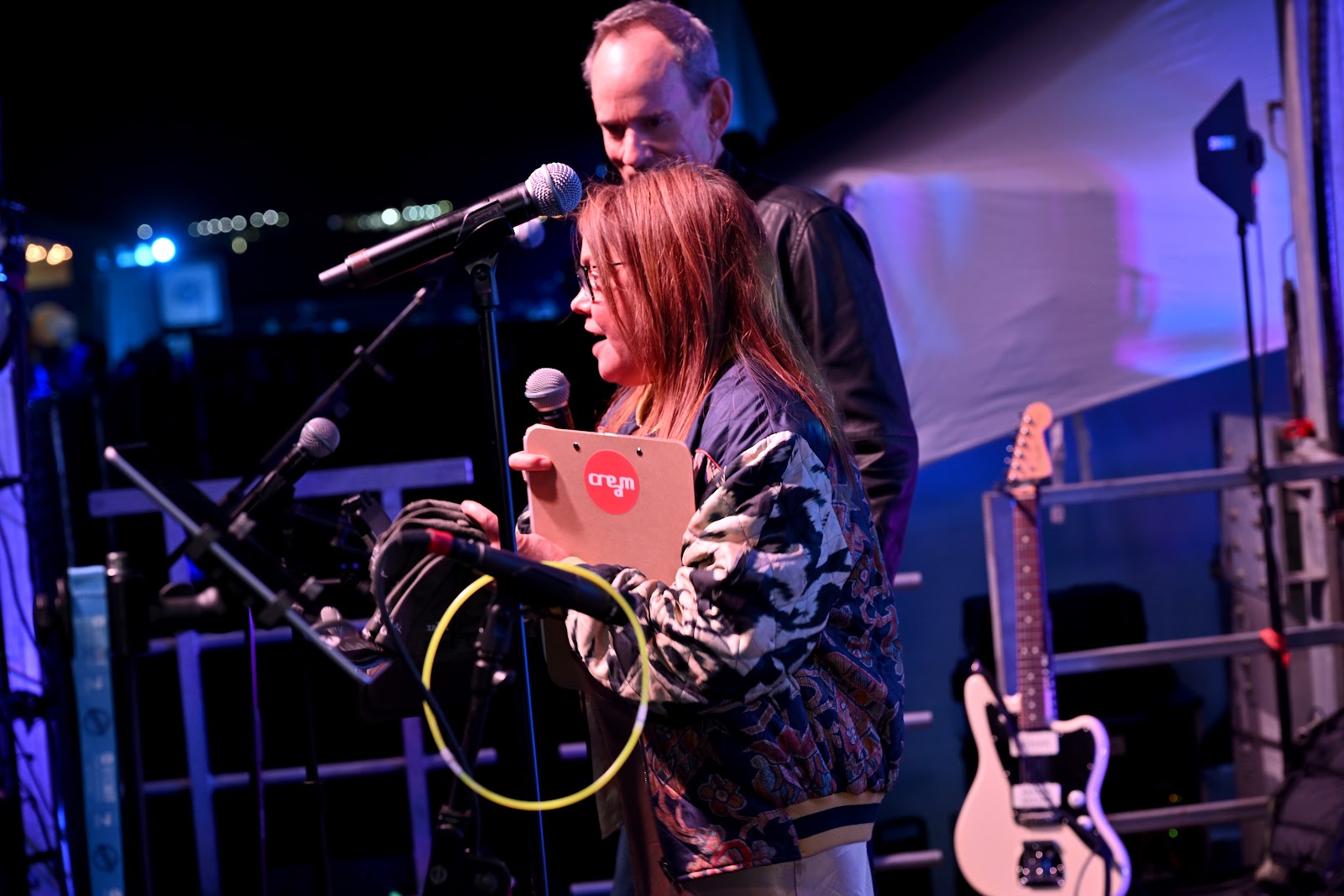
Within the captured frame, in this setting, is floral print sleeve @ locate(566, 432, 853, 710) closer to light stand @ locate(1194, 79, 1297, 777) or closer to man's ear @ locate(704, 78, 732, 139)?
man's ear @ locate(704, 78, 732, 139)

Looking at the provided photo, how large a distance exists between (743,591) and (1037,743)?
90.5 inches

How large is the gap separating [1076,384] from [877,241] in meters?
0.70

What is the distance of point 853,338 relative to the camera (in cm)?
223

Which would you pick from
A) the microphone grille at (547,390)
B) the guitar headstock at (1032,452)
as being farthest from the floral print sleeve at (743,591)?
the guitar headstock at (1032,452)

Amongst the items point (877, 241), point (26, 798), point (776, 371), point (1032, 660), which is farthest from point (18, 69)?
point (776, 371)

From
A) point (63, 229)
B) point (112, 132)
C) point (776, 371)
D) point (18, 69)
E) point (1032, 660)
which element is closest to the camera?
point (776, 371)

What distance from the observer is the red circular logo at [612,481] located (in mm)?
1416

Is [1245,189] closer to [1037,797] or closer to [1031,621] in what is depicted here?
[1031,621]

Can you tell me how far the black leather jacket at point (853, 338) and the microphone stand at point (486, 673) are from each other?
34.8 inches

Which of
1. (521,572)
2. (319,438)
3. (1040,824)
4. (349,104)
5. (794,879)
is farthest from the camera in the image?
(349,104)

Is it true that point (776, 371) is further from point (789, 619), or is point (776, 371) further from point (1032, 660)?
point (1032, 660)

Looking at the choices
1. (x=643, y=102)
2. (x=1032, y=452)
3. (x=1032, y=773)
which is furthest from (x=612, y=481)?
(x=1032, y=773)

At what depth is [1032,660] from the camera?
3.33 m

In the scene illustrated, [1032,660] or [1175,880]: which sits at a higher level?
[1032,660]
